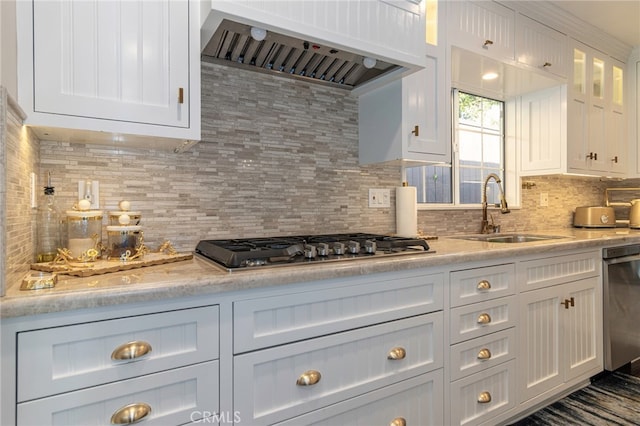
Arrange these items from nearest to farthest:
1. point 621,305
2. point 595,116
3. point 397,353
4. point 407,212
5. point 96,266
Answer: point 96,266 < point 397,353 < point 407,212 < point 621,305 < point 595,116

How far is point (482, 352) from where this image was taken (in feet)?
5.48

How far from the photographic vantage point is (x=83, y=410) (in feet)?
2.97

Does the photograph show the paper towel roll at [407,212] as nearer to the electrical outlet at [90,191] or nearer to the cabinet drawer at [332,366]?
the cabinet drawer at [332,366]

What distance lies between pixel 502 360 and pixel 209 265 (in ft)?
4.74

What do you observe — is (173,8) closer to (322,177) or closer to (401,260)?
(322,177)

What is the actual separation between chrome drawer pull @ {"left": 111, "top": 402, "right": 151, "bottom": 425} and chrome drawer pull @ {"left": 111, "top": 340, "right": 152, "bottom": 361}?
136 millimetres

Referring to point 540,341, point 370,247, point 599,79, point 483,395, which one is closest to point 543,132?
point 599,79

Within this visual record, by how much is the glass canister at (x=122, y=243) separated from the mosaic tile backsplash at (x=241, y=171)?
0.22 meters

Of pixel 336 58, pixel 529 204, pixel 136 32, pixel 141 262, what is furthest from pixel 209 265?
pixel 529 204

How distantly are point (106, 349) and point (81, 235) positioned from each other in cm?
51

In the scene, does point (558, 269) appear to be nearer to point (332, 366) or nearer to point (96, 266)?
point (332, 366)

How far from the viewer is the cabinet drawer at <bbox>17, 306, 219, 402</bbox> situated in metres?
0.85

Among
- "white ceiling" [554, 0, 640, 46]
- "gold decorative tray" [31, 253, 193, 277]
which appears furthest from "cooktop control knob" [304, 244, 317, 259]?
"white ceiling" [554, 0, 640, 46]

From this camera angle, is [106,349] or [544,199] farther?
[544,199]
